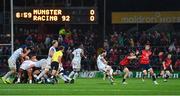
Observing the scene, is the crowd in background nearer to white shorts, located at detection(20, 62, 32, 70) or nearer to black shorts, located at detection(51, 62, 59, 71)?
white shorts, located at detection(20, 62, 32, 70)

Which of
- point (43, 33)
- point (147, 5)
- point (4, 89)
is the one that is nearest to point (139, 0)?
point (147, 5)

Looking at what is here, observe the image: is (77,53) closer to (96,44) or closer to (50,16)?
(50,16)

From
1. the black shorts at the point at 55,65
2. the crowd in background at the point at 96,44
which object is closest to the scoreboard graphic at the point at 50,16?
the crowd in background at the point at 96,44

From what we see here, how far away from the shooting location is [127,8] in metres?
50.6

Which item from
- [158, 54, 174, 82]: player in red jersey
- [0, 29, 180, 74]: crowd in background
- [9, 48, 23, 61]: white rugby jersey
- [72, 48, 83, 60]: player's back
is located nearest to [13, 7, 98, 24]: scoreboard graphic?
[72, 48, 83, 60]: player's back

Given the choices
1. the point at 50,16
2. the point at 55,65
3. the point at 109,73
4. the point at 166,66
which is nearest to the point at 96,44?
the point at 50,16

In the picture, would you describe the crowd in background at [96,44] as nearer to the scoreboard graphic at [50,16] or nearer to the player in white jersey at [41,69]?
the scoreboard graphic at [50,16]

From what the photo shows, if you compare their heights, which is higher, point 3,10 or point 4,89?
point 3,10

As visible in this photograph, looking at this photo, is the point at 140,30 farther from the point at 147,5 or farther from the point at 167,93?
the point at 167,93

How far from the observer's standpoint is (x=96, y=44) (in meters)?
48.8

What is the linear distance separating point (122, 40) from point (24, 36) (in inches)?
254

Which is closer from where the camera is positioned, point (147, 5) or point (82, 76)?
point (82, 76)

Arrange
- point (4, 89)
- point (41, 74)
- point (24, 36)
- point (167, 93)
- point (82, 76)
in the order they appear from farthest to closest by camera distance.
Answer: point (24, 36)
point (82, 76)
point (41, 74)
point (4, 89)
point (167, 93)

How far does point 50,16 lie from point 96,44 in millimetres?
6177
